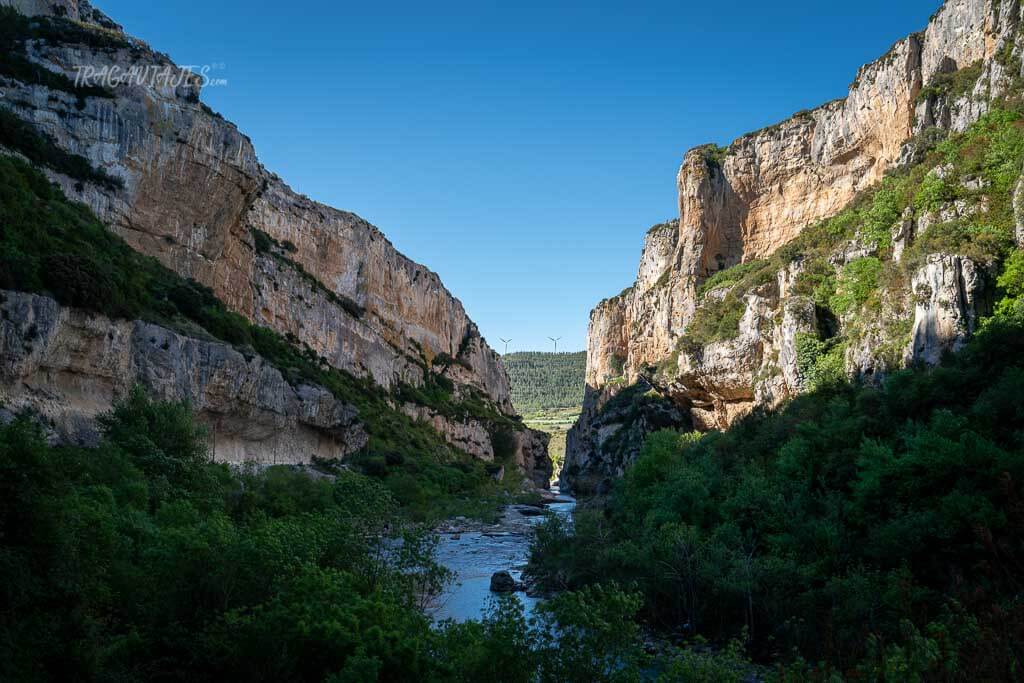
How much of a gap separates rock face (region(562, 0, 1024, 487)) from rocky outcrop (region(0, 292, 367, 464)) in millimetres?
28104

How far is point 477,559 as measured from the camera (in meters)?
30.8

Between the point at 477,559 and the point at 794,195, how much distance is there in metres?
43.7

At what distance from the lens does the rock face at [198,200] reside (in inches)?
1543

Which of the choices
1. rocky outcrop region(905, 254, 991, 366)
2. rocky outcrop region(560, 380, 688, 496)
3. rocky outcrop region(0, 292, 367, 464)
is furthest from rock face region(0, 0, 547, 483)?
rocky outcrop region(905, 254, 991, 366)

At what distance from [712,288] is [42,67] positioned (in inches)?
1986

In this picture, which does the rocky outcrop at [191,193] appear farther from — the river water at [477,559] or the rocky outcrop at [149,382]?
the river water at [477,559]

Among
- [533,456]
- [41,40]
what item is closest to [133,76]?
[41,40]

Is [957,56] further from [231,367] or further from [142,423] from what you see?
[142,423]

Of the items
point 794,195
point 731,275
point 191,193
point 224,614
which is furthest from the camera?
point 731,275

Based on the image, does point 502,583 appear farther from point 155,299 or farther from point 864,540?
point 155,299

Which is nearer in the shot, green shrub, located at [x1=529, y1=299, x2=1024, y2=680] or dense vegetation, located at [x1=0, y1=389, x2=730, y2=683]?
dense vegetation, located at [x1=0, y1=389, x2=730, y2=683]

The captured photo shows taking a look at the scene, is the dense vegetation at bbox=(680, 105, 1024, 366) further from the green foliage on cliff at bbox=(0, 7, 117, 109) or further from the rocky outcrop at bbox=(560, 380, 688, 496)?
the green foliage on cliff at bbox=(0, 7, 117, 109)

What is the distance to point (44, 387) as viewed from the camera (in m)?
22.5

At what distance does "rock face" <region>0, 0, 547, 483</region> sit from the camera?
39.2 metres
